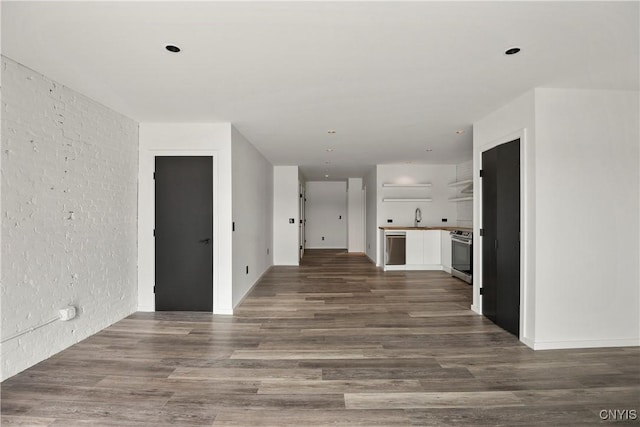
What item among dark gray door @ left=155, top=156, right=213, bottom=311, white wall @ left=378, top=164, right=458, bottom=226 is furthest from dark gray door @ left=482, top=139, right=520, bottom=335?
white wall @ left=378, top=164, right=458, bottom=226

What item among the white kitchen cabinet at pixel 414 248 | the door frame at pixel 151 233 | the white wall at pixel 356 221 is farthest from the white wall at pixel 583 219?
the white wall at pixel 356 221

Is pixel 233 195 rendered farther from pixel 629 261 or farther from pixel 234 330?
pixel 629 261

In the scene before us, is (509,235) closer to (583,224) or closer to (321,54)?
(583,224)

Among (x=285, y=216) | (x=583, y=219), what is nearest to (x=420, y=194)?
(x=285, y=216)

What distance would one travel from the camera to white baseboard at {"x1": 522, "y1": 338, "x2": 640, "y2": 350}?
286 cm

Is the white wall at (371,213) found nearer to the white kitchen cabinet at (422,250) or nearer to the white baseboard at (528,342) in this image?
the white kitchen cabinet at (422,250)

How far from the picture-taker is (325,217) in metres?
11.0

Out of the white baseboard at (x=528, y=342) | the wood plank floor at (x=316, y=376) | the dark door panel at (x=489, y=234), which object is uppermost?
the dark door panel at (x=489, y=234)

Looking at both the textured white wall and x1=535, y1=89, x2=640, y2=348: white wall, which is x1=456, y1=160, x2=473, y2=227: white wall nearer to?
the textured white wall

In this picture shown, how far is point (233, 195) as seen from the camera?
407 cm

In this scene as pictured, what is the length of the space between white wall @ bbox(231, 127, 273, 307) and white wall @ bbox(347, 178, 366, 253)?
139 inches

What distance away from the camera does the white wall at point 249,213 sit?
13.9 ft

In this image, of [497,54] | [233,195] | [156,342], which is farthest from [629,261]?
[156,342]

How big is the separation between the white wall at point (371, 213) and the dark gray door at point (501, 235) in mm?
3756
